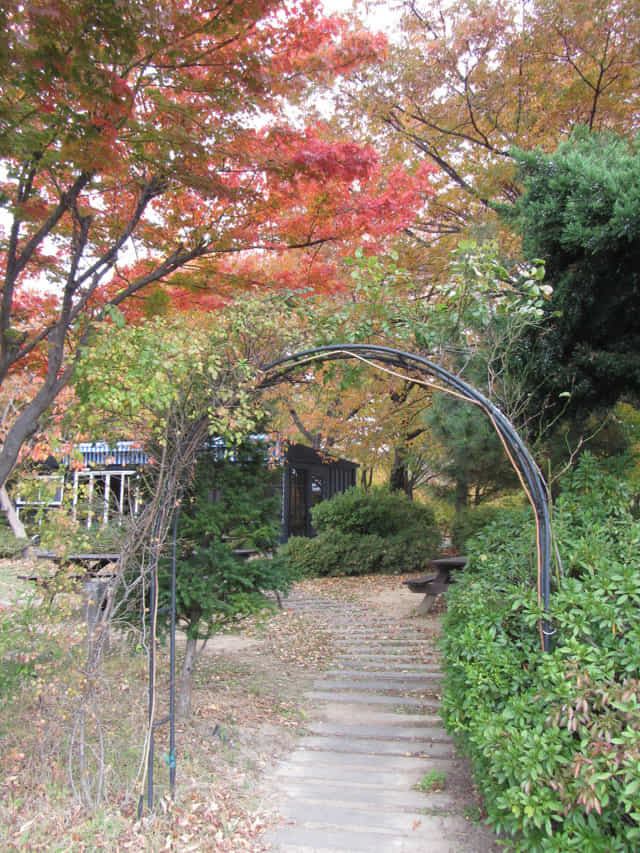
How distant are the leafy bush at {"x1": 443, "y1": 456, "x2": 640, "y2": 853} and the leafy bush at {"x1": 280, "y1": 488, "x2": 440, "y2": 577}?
26.4 ft

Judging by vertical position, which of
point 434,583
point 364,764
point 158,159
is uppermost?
point 158,159

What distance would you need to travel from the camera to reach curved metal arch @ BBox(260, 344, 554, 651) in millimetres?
2941

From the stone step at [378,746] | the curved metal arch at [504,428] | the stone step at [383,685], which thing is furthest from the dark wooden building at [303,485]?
the curved metal arch at [504,428]

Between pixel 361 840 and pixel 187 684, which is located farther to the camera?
pixel 187 684

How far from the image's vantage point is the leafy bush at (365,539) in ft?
37.8

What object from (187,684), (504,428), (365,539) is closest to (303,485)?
(365,539)

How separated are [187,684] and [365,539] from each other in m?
7.55

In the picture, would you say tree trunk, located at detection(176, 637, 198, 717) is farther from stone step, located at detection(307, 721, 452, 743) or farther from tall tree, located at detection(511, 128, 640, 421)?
tall tree, located at detection(511, 128, 640, 421)

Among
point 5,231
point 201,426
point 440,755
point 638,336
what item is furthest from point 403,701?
point 5,231

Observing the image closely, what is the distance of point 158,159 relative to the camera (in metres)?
4.00

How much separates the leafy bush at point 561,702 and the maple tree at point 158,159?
2.82 meters

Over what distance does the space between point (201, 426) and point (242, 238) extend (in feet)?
6.12

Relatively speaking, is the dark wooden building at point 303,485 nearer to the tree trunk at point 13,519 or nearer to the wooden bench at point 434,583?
the wooden bench at point 434,583

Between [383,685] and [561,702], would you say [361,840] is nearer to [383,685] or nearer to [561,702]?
[561,702]
